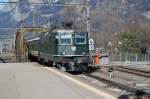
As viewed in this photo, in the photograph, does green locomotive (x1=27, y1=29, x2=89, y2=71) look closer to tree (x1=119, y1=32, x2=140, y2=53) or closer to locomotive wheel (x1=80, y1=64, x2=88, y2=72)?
locomotive wheel (x1=80, y1=64, x2=88, y2=72)

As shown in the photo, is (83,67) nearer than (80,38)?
Yes

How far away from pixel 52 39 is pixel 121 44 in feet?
137

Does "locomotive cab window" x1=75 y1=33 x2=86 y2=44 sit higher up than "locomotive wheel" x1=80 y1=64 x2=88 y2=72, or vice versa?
"locomotive cab window" x1=75 y1=33 x2=86 y2=44

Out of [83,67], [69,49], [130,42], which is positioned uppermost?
[130,42]

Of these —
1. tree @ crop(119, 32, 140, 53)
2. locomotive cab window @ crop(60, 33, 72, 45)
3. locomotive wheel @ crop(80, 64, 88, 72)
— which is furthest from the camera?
tree @ crop(119, 32, 140, 53)

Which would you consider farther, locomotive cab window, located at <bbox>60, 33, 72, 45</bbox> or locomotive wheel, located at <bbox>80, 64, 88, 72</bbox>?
locomotive cab window, located at <bbox>60, 33, 72, 45</bbox>

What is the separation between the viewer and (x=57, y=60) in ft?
113

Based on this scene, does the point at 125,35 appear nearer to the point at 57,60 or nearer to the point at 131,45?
the point at 131,45

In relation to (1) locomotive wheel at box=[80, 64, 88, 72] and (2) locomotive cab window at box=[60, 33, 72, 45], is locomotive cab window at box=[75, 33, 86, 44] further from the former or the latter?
(1) locomotive wheel at box=[80, 64, 88, 72]

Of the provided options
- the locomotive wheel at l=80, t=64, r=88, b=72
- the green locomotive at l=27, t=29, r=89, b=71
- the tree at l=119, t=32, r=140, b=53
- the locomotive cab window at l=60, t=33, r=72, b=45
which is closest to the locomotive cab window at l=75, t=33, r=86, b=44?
the green locomotive at l=27, t=29, r=89, b=71

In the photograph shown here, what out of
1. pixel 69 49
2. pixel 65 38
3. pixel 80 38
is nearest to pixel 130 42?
pixel 80 38

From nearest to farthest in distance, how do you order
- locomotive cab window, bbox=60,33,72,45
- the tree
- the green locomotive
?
1. the green locomotive
2. locomotive cab window, bbox=60,33,72,45
3. the tree

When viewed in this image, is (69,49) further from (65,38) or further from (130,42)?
(130,42)

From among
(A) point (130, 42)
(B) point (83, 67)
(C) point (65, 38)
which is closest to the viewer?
(B) point (83, 67)
